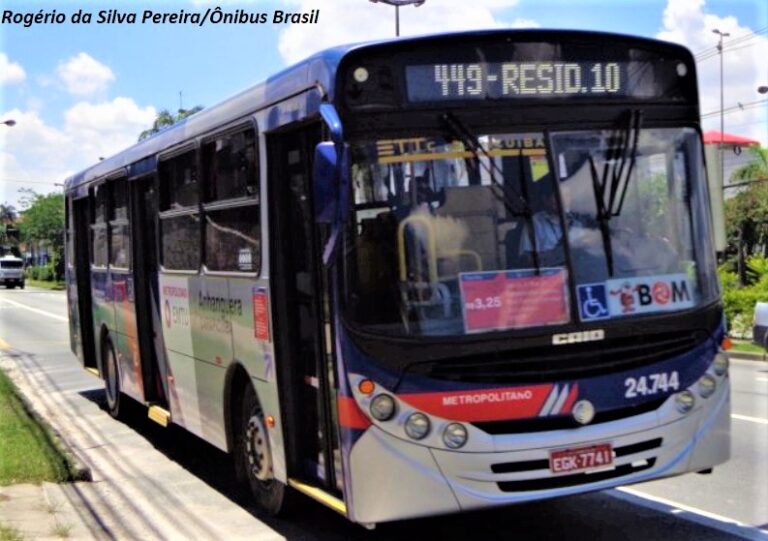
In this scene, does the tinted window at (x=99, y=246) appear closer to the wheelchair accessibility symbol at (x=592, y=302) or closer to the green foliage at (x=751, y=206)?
the wheelchair accessibility symbol at (x=592, y=302)

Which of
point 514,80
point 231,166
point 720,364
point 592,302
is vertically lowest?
point 720,364

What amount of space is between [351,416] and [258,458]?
2023 mm

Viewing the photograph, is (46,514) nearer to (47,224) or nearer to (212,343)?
(212,343)

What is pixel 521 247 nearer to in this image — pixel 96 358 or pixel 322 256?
pixel 322 256

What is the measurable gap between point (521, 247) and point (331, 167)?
1.12 m

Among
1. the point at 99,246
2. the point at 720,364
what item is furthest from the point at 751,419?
the point at 99,246

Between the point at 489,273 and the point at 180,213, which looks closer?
the point at 489,273

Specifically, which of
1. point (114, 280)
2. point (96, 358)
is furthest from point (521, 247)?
point (96, 358)

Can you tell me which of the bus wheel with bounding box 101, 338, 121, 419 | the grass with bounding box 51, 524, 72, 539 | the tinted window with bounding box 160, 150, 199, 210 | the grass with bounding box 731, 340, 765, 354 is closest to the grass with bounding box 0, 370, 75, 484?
the bus wheel with bounding box 101, 338, 121, 419

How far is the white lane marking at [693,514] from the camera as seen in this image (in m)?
5.77

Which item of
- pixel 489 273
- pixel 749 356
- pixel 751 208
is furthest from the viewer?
pixel 751 208

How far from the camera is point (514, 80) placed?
5195mm

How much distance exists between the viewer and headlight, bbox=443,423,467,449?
486 cm

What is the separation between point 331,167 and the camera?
4.72m
